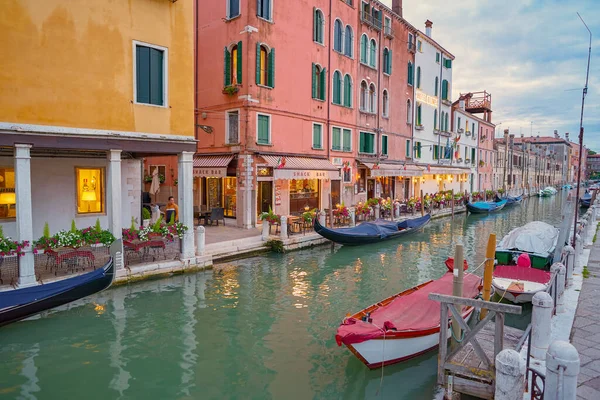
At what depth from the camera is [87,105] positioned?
927 centimetres

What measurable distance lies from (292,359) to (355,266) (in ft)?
22.2

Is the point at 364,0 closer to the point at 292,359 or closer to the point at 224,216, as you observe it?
the point at 224,216

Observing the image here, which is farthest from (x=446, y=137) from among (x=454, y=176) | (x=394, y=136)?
(x=394, y=136)

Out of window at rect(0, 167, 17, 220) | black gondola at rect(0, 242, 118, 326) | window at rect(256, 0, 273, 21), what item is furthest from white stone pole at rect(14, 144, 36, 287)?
window at rect(256, 0, 273, 21)

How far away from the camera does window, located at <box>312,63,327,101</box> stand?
18938mm

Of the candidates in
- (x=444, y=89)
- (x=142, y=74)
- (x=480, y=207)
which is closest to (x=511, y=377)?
(x=142, y=74)

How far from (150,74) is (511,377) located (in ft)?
32.6

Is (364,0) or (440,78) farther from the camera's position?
(440,78)

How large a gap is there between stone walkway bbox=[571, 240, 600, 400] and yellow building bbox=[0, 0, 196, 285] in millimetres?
8759

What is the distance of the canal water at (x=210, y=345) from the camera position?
5738 millimetres

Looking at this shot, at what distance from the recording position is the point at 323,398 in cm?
552

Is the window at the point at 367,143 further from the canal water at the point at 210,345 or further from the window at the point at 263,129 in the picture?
the canal water at the point at 210,345

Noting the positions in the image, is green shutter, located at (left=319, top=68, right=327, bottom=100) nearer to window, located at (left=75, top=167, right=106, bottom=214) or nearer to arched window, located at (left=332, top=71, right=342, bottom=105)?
arched window, located at (left=332, top=71, right=342, bottom=105)

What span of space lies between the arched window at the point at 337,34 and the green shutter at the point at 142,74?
11984mm
